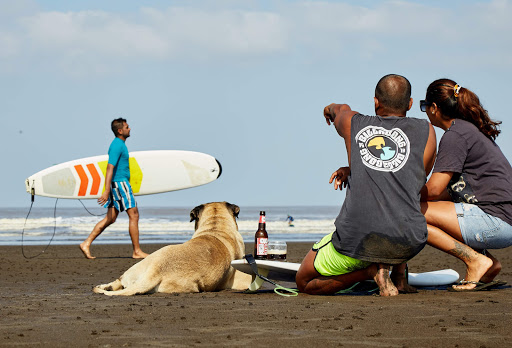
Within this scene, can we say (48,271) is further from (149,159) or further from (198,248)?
(149,159)

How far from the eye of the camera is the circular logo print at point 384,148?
4.69 m

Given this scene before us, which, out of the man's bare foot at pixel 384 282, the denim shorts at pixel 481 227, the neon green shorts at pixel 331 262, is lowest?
the man's bare foot at pixel 384 282

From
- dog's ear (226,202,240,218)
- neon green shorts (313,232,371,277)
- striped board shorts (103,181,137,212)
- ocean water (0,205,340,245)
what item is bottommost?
ocean water (0,205,340,245)

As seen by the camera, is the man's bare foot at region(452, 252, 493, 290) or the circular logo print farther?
the man's bare foot at region(452, 252, 493, 290)

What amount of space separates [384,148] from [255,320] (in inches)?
62.5

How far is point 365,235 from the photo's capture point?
4691 mm

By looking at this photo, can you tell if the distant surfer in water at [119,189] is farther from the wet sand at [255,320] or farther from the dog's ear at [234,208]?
the wet sand at [255,320]

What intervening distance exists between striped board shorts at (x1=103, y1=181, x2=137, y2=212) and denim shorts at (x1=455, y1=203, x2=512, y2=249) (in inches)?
249

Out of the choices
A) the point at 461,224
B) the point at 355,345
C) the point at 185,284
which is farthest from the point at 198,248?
the point at 355,345

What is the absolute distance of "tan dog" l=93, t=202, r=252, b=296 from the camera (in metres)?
5.60

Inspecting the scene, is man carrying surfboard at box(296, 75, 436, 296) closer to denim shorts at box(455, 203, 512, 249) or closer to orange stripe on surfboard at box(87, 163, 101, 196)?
denim shorts at box(455, 203, 512, 249)

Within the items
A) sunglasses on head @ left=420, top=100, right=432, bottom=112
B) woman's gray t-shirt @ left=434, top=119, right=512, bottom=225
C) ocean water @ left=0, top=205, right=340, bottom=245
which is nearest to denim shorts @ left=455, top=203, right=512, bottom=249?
woman's gray t-shirt @ left=434, top=119, right=512, bottom=225

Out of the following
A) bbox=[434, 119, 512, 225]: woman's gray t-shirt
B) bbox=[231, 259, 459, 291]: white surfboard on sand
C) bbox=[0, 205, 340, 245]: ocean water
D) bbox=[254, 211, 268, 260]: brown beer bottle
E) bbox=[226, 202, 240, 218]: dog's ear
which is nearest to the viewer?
bbox=[434, 119, 512, 225]: woman's gray t-shirt

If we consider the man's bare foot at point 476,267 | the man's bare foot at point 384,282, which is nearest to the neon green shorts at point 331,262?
the man's bare foot at point 384,282
